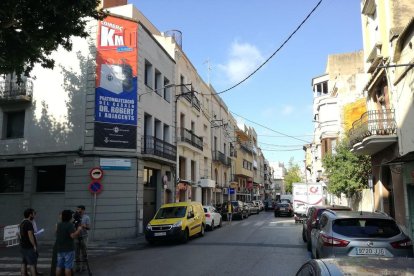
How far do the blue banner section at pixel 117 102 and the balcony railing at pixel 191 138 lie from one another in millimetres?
8865

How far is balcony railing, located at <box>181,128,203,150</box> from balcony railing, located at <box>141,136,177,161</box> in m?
2.74

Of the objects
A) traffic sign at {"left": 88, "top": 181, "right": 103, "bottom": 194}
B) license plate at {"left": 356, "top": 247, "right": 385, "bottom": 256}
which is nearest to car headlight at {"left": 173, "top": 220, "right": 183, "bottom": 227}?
traffic sign at {"left": 88, "top": 181, "right": 103, "bottom": 194}

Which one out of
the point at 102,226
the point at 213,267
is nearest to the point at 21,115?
the point at 102,226

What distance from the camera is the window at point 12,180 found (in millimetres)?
21453

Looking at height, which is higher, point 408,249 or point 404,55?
point 404,55

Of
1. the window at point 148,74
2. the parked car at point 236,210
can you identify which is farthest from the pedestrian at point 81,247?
the parked car at point 236,210

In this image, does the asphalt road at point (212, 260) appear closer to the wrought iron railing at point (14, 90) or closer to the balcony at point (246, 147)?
the wrought iron railing at point (14, 90)

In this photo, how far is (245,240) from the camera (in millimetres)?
18094

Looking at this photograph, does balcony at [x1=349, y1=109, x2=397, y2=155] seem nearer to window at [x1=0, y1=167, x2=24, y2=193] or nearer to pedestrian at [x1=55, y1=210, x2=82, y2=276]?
pedestrian at [x1=55, y1=210, x2=82, y2=276]

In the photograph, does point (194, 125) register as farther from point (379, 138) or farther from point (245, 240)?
point (379, 138)

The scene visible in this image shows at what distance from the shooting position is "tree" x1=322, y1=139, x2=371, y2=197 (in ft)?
84.1

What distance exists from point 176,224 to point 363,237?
10065 millimetres

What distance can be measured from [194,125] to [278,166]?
142474 mm

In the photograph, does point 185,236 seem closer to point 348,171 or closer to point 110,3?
point 348,171
